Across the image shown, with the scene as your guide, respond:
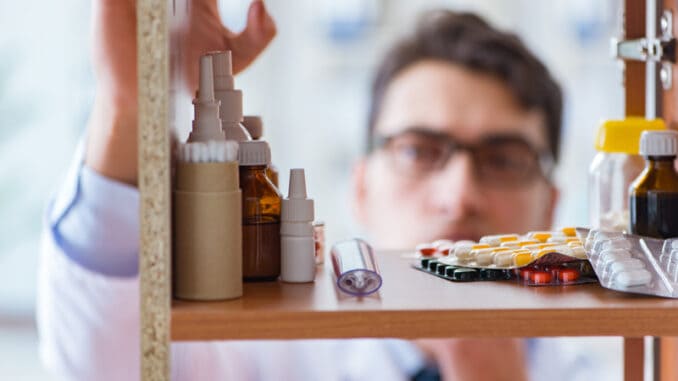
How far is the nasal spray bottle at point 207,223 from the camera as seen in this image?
1.70ft

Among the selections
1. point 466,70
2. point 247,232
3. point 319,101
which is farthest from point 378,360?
point 247,232

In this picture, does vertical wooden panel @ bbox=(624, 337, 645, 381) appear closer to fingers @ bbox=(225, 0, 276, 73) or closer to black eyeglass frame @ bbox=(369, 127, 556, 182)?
fingers @ bbox=(225, 0, 276, 73)

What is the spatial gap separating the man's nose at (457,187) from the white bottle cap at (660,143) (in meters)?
0.97

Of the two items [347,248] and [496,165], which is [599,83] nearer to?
[496,165]

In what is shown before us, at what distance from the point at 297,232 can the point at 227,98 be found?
0.11 meters

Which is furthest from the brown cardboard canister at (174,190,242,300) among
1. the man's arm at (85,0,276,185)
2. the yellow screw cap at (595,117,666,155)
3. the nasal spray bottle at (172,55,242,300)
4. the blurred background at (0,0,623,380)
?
the blurred background at (0,0,623,380)

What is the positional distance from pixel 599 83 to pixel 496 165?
0.93 m

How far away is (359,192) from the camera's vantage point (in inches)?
74.8

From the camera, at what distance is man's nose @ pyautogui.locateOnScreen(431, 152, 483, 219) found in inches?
63.3

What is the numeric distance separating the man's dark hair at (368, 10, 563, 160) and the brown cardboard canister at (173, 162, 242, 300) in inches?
51.4

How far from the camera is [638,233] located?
2.11 feet

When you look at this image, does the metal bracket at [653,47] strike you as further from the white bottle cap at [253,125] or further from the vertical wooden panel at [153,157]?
the vertical wooden panel at [153,157]

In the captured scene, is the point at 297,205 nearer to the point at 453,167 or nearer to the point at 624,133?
the point at 624,133

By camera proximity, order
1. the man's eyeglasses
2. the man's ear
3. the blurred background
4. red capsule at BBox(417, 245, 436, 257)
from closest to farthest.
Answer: red capsule at BBox(417, 245, 436, 257) → the man's eyeglasses → the man's ear → the blurred background
